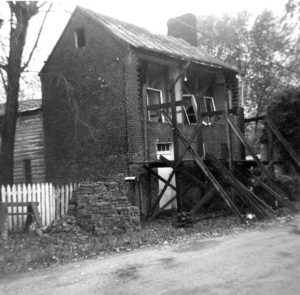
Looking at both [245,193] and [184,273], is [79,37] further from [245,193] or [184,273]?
[184,273]

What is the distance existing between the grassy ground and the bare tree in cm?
358

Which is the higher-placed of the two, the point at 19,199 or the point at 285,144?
the point at 285,144

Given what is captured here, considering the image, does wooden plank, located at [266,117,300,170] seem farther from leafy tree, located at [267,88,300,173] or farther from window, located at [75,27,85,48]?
window, located at [75,27,85,48]

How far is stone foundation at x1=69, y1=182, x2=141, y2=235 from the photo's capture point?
10.4 meters

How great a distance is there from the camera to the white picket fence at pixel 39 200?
11.6 metres

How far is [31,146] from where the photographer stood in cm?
1738

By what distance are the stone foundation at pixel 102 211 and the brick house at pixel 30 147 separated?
6.41 meters

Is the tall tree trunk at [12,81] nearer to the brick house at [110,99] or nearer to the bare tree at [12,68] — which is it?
the bare tree at [12,68]

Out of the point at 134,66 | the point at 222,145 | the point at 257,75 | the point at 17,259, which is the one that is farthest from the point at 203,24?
the point at 17,259

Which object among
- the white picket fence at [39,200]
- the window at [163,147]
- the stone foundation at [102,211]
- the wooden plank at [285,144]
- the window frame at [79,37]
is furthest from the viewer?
the window frame at [79,37]

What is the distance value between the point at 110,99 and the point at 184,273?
9.01m

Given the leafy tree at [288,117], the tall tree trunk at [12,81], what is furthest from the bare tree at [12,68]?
the leafy tree at [288,117]

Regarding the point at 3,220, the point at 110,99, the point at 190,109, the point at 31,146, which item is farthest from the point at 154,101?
the point at 3,220

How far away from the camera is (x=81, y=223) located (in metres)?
10.5
